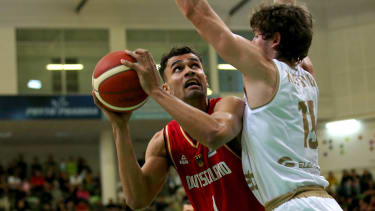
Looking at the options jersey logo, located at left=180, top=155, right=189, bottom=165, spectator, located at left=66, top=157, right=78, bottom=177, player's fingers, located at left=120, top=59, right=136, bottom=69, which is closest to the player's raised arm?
player's fingers, located at left=120, top=59, right=136, bottom=69

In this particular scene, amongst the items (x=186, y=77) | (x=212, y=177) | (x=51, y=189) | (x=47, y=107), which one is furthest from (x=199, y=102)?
(x=47, y=107)

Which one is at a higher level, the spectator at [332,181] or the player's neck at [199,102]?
the player's neck at [199,102]

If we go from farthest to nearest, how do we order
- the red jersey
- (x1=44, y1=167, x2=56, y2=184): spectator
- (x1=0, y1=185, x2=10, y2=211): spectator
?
(x1=44, y1=167, x2=56, y2=184): spectator → (x1=0, y1=185, x2=10, y2=211): spectator → the red jersey

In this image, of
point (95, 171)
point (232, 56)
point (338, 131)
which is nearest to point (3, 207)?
point (95, 171)

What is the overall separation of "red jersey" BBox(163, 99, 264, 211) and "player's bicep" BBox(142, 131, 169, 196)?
128 mm

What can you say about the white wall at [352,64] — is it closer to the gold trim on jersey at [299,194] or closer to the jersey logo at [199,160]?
the jersey logo at [199,160]

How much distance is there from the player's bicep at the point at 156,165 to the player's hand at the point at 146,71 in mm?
1085

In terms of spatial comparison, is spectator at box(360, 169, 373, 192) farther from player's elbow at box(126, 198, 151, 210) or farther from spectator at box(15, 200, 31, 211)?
player's elbow at box(126, 198, 151, 210)

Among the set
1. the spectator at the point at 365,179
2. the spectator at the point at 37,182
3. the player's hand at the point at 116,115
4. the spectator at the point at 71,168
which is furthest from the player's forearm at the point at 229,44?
the spectator at the point at 71,168

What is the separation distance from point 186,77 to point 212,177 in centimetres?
81

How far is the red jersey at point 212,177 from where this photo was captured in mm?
4508

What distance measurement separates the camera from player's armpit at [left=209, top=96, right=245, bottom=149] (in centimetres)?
376

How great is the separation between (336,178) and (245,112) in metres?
22.4

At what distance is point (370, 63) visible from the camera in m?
25.6
